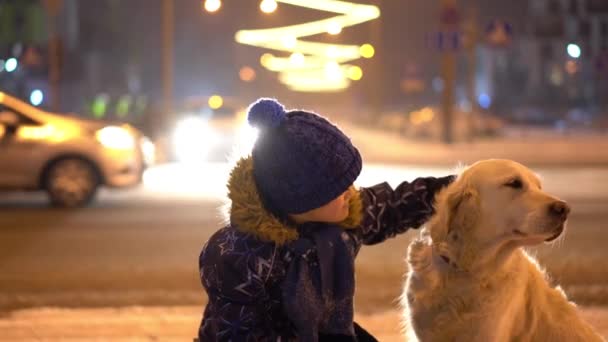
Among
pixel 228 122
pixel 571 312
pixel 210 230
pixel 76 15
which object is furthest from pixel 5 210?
pixel 76 15

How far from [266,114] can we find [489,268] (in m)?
1.10

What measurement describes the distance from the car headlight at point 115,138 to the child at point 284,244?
12.9 meters

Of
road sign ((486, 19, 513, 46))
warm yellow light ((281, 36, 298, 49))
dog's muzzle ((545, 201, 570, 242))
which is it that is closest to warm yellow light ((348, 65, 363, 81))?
warm yellow light ((281, 36, 298, 49))

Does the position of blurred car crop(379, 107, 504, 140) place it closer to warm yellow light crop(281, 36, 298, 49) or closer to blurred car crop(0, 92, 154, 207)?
warm yellow light crop(281, 36, 298, 49)

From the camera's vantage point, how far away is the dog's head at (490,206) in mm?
3490

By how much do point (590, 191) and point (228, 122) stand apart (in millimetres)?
15360

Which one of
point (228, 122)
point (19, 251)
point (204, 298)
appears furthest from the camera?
point (228, 122)

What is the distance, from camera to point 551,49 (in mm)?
59312

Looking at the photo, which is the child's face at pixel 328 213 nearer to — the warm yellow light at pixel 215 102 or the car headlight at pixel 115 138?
the car headlight at pixel 115 138

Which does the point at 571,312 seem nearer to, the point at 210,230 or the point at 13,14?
the point at 210,230

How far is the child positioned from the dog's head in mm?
713

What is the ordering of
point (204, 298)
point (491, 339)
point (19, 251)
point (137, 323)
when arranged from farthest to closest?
point (19, 251)
point (204, 298)
point (137, 323)
point (491, 339)

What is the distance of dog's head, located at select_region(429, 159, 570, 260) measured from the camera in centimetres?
349

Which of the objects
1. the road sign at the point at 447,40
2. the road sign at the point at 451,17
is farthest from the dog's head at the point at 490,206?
the road sign at the point at 451,17
